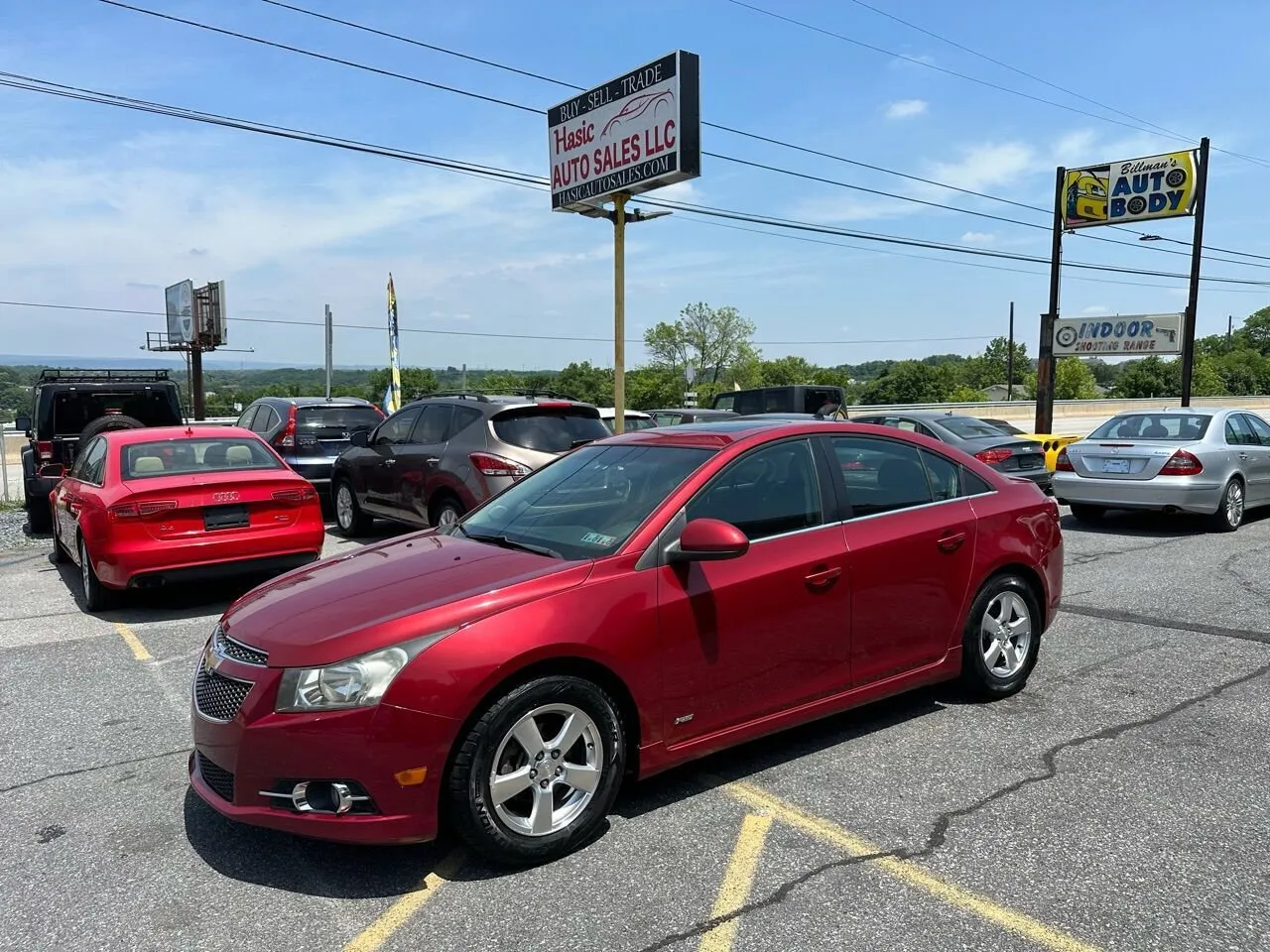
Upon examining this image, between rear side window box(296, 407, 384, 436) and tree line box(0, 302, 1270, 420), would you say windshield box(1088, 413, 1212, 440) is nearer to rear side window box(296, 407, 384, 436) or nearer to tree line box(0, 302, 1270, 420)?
rear side window box(296, 407, 384, 436)

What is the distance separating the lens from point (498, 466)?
8742 mm

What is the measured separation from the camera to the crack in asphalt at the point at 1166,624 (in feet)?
20.8

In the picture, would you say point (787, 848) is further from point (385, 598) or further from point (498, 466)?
point (498, 466)

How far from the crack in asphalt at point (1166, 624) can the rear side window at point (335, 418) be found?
8.68m

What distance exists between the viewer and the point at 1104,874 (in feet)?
10.6

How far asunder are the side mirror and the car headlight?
3.35 feet

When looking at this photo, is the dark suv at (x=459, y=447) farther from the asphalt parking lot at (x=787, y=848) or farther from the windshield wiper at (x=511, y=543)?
the windshield wiper at (x=511, y=543)

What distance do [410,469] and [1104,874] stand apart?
305 inches

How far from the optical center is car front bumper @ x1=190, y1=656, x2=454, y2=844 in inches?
121

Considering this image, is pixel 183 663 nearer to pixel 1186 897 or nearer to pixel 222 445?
pixel 222 445

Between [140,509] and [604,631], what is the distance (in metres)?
5.18

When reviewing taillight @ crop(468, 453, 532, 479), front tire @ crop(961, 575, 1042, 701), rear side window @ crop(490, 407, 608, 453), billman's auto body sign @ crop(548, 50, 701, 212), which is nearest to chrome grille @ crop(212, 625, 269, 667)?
front tire @ crop(961, 575, 1042, 701)

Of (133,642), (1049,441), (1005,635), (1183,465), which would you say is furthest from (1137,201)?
(133,642)

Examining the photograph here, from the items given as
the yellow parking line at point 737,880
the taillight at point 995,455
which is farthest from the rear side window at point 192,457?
the taillight at point 995,455
